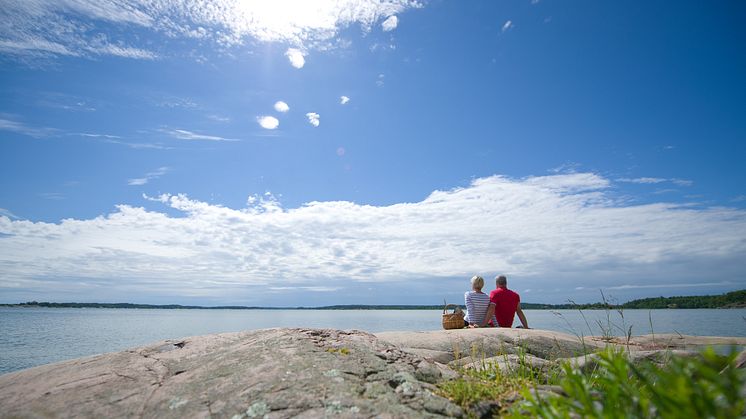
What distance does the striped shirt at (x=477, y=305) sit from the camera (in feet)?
39.6

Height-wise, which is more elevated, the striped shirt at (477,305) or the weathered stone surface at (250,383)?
the striped shirt at (477,305)

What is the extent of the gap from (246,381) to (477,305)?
9.44 m

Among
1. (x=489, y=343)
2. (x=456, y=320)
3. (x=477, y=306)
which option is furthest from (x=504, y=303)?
(x=489, y=343)

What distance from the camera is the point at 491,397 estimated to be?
3307mm

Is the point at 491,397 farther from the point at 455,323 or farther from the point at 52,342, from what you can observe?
the point at 52,342

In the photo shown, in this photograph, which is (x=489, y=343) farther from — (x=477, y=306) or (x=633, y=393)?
(x=633, y=393)

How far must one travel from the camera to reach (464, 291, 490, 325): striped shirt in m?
12.1

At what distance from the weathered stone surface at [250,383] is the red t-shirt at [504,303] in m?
8.37

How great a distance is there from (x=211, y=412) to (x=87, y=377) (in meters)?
2.24

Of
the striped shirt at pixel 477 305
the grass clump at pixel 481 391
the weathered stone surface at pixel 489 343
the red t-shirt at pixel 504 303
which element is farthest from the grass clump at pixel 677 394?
the red t-shirt at pixel 504 303

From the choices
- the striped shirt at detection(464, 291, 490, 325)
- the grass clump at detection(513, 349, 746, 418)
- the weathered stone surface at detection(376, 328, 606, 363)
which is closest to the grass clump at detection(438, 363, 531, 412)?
the grass clump at detection(513, 349, 746, 418)

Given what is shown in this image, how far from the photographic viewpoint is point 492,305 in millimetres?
11969

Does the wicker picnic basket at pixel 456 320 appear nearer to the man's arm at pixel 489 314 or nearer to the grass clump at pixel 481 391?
the man's arm at pixel 489 314

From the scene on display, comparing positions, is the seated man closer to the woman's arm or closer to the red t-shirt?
the red t-shirt
